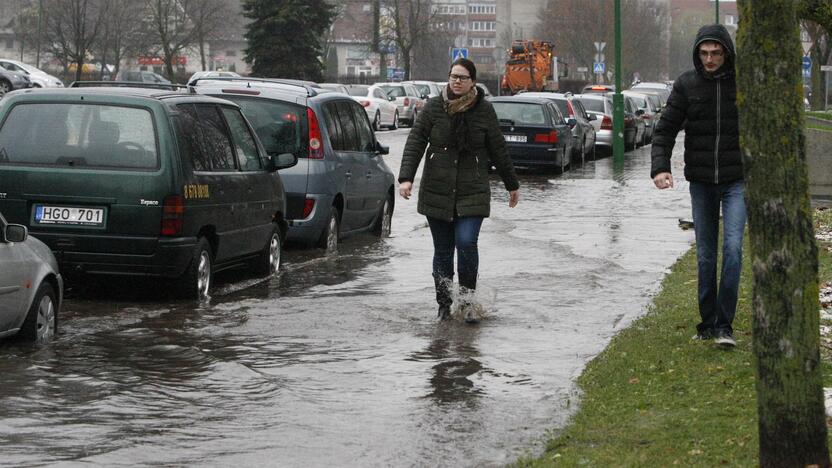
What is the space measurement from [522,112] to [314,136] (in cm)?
1464

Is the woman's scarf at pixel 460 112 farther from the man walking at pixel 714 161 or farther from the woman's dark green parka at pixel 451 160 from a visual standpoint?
the man walking at pixel 714 161

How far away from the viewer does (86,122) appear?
10.7m

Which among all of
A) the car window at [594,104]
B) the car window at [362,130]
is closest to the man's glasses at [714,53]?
the car window at [362,130]

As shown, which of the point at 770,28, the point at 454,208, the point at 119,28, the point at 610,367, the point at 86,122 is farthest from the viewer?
the point at 119,28

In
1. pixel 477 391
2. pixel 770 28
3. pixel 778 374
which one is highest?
pixel 770 28

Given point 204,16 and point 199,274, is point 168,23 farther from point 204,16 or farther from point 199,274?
point 199,274

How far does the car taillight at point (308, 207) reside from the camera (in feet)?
47.4

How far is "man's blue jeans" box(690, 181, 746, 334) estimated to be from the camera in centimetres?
842

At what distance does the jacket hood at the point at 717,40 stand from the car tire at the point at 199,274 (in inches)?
165

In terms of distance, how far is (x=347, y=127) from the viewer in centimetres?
1546

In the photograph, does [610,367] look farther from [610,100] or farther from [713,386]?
[610,100]

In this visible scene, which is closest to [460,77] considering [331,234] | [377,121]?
[331,234]

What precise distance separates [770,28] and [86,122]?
656cm

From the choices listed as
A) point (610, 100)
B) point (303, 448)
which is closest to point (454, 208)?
point (303, 448)
